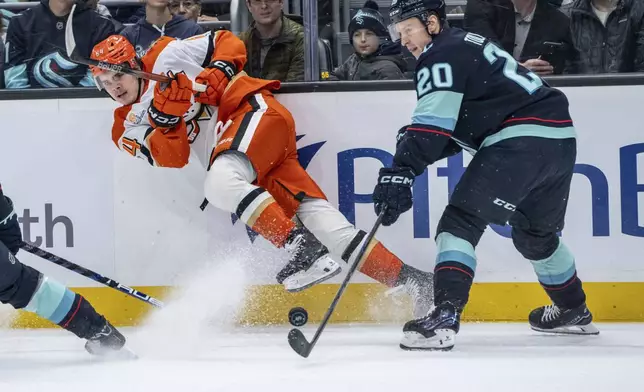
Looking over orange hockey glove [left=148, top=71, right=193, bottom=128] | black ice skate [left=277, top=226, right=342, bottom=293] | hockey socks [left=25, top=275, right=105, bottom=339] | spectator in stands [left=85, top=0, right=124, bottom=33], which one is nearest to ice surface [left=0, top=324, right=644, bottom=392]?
hockey socks [left=25, top=275, right=105, bottom=339]

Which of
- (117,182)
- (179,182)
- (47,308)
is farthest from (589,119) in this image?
(47,308)

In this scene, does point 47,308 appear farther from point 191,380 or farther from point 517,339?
point 517,339

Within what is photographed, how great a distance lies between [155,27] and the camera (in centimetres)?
418

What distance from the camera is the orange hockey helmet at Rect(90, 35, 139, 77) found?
3643mm

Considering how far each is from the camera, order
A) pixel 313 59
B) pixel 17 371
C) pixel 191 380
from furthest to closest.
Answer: pixel 313 59 → pixel 17 371 → pixel 191 380

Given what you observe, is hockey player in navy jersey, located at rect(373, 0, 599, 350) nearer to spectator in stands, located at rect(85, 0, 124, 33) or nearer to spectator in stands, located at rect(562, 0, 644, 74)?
spectator in stands, located at rect(562, 0, 644, 74)

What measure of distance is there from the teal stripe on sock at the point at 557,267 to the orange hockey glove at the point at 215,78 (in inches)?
53.6

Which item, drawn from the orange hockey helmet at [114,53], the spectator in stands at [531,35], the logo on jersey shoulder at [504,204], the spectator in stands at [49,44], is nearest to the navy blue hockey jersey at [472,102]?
the logo on jersey shoulder at [504,204]

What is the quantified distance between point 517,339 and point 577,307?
251 millimetres

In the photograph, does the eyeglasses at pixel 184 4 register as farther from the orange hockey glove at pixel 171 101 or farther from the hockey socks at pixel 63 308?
the hockey socks at pixel 63 308

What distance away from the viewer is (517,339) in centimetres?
342

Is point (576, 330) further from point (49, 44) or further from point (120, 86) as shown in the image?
point (49, 44)

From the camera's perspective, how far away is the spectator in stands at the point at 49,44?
4062 mm

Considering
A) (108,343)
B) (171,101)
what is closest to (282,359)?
(108,343)
